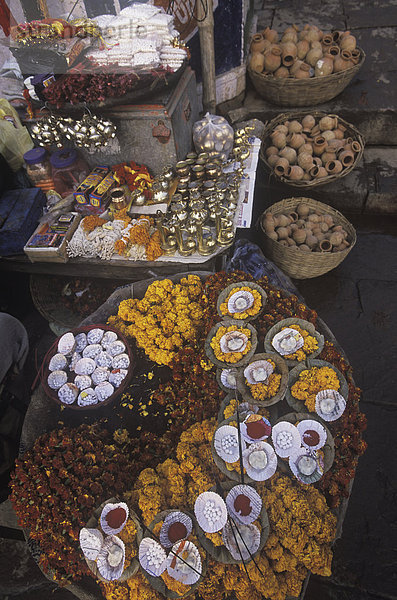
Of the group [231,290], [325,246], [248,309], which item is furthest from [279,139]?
[248,309]

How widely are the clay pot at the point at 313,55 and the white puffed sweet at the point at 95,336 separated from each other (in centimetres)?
456

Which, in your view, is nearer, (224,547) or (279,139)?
(224,547)

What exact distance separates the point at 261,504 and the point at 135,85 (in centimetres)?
346

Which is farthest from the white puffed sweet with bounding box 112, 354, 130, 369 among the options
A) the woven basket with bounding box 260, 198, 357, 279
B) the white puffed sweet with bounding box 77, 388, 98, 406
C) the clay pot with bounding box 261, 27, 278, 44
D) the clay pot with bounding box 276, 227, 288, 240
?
the clay pot with bounding box 261, 27, 278, 44

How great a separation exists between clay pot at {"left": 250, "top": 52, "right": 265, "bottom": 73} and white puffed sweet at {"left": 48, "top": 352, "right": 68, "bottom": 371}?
458cm

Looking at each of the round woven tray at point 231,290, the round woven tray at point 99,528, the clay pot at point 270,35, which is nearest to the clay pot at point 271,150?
the clay pot at point 270,35

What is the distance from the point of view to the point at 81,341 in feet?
9.16

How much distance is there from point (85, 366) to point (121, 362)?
269mm

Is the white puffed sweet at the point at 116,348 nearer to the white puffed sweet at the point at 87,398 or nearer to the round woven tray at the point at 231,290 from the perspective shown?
the white puffed sweet at the point at 87,398

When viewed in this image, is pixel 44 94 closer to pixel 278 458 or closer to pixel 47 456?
pixel 47 456

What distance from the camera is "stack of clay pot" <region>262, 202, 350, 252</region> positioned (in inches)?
149

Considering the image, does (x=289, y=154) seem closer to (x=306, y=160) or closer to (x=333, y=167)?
(x=306, y=160)

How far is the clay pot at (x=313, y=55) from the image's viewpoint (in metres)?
4.76

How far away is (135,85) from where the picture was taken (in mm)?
3301
